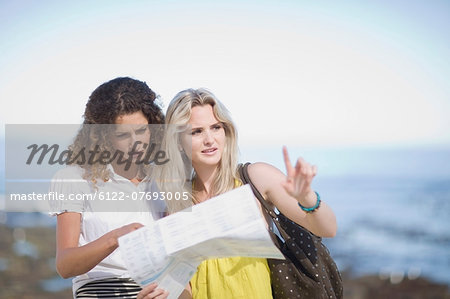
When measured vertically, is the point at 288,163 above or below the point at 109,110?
below

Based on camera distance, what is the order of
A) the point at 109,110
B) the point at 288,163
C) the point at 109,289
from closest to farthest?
1. the point at 288,163
2. the point at 109,289
3. the point at 109,110

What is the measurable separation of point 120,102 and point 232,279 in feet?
2.79

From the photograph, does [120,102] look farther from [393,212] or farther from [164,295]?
[393,212]

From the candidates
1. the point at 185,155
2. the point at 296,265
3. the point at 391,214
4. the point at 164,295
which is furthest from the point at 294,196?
the point at 391,214

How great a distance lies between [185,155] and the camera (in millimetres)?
2393

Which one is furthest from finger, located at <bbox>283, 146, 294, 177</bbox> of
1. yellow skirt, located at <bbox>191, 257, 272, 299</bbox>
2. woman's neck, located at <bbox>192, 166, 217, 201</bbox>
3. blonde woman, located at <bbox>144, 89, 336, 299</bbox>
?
woman's neck, located at <bbox>192, 166, 217, 201</bbox>

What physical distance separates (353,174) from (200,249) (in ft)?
42.4

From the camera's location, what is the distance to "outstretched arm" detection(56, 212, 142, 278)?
5.90 feet

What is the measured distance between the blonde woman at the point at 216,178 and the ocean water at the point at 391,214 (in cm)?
745

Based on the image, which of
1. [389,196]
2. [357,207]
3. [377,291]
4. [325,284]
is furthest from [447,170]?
[325,284]

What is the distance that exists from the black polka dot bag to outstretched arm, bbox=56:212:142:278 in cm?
57

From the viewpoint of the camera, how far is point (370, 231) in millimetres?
11547

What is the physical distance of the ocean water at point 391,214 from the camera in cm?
1006

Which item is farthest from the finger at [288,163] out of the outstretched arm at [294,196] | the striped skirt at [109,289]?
the striped skirt at [109,289]
